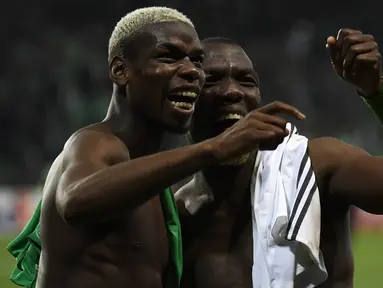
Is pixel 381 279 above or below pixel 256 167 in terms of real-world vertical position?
below

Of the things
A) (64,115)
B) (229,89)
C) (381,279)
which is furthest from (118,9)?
(229,89)

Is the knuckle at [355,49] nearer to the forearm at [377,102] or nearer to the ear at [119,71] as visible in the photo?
the forearm at [377,102]

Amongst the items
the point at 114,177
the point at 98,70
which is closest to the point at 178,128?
the point at 114,177

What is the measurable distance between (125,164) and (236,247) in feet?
2.74

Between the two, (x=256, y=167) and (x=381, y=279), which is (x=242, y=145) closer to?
(x=256, y=167)

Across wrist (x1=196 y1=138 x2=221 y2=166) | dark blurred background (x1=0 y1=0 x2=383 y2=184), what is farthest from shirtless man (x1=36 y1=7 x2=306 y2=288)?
dark blurred background (x1=0 y1=0 x2=383 y2=184)

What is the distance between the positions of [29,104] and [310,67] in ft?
17.5

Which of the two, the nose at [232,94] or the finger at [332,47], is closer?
the finger at [332,47]

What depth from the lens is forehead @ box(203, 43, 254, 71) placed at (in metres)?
2.95

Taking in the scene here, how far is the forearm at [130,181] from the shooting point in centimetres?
215

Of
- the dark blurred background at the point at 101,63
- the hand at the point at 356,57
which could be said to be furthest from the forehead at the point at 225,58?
the dark blurred background at the point at 101,63

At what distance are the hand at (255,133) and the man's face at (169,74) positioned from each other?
0.41m

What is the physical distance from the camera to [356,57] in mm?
2416

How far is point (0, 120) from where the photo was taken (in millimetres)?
15070
